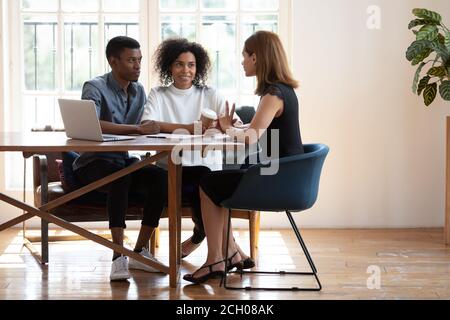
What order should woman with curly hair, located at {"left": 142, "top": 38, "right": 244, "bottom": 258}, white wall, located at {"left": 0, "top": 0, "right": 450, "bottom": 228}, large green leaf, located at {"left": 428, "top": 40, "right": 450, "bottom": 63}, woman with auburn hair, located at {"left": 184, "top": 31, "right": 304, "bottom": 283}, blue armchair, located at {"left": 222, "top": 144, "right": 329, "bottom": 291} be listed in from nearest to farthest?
blue armchair, located at {"left": 222, "top": 144, "right": 329, "bottom": 291}, woman with auburn hair, located at {"left": 184, "top": 31, "right": 304, "bottom": 283}, woman with curly hair, located at {"left": 142, "top": 38, "right": 244, "bottom": 258}, large green leaf, located at {"left": 428, "top": 40, "right": 450, "bottom": 63}, white wall, located at {"left": 0, "top": 0, "right": 450, "bottom": 228}

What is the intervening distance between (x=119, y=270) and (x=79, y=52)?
238 cm

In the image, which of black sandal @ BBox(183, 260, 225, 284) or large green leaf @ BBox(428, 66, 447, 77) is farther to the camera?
large green leaf @ BBox(428, 66, 447, 77)

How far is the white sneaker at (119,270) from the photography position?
4594 millimetres

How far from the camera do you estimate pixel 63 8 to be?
6438 millimetres

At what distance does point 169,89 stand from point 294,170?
1083mm

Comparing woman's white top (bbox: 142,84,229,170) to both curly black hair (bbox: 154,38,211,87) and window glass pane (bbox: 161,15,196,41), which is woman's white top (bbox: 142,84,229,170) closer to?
curly black hair (bbox: 154,38,211,87)

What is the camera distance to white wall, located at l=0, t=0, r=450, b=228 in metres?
6.36

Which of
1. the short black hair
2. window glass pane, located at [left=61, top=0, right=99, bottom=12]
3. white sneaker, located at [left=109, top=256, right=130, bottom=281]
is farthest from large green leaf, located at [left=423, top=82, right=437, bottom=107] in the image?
window glass pane, located at [left=61, top=0, right=99, bottom=12]

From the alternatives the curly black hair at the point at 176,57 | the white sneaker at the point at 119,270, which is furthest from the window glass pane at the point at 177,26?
the white sneaker at the point at 119,270

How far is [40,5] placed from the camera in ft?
21.2

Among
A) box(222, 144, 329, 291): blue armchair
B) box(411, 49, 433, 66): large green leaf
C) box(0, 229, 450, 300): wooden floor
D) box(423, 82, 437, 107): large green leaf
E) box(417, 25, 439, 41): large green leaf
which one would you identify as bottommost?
box(0, 229, 450, 300): wooden floor

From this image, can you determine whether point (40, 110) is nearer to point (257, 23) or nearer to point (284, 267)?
point (257, 23)

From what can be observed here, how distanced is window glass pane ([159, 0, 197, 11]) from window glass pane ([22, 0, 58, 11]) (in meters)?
0.76

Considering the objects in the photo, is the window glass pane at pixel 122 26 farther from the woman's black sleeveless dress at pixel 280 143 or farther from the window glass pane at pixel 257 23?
the woman's black sleeveless dress at pixel 280 143
